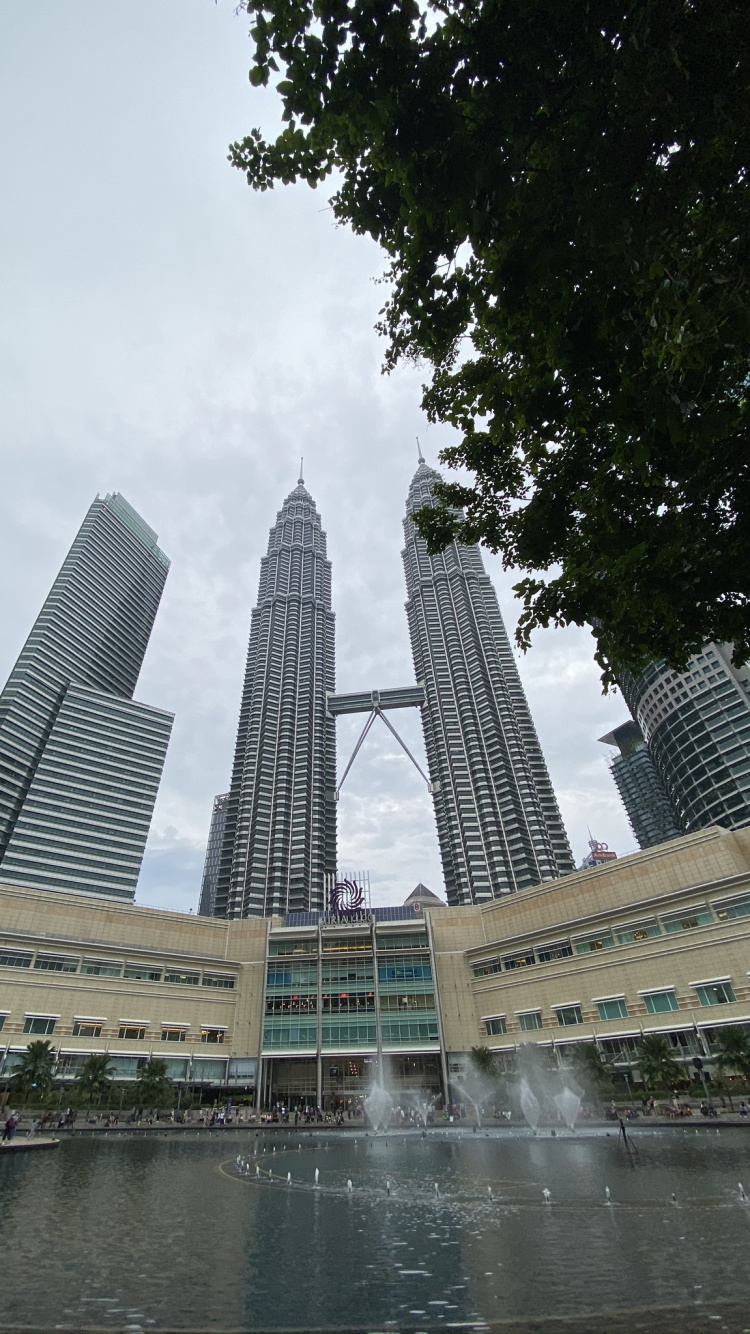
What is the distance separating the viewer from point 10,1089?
50.7 metres

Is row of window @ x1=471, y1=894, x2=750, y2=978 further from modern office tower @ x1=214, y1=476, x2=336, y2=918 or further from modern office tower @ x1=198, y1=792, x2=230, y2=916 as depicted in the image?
modern office tower @ x1=198, y1=792, x2=230, y2=916

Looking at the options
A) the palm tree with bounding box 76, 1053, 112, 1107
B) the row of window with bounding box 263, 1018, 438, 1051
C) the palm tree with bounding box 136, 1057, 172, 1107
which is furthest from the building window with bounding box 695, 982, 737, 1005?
the palm tree with bounding box 76, 1053, 112, 1107

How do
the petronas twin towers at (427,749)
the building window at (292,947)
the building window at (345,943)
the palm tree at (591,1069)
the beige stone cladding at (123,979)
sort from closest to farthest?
the palm tree at (591,1069), the beige stone cladding at (123,979), the building window at (345,943), the building window at (292,947), the petronas twin towers at (427,749)

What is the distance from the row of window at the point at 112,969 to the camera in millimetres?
58875

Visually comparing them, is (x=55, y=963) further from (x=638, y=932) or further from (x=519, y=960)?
(x=638, y=932)

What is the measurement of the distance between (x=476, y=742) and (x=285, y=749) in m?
43.1

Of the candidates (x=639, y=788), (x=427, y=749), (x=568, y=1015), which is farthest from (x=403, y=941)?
(x=639, y=788)

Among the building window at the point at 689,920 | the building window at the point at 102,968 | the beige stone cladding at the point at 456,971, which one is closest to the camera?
the building window at the point at 689,920

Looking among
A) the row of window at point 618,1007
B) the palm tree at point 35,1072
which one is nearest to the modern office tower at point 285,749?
the row of window at point 618,1007

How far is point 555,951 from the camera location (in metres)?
60.0

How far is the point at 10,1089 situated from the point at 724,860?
62634 mm

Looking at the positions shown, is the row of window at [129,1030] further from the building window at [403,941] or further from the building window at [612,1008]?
the building window at [612,1008]

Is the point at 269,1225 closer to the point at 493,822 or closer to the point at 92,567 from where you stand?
the point at 493,822

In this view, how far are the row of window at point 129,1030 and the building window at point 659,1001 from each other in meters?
45.0
